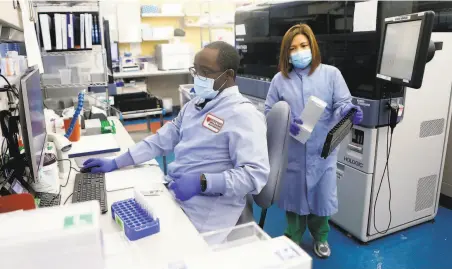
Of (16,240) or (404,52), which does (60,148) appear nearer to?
(16,240)

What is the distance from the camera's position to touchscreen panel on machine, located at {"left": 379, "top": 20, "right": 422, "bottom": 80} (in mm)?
1615

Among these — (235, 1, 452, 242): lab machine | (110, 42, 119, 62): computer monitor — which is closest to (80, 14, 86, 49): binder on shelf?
(235, 1, 452, 242): lab machine

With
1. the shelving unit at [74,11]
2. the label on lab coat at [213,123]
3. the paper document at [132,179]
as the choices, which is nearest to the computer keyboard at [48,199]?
the paper document at [132,179]

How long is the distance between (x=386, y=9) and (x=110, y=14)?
4611 mm

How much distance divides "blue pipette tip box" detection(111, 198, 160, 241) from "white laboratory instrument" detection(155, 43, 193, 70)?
14.8 feet

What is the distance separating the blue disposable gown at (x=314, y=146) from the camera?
1933 millimetres

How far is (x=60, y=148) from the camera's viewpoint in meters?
1.71

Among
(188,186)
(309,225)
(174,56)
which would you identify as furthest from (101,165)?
(174,56)

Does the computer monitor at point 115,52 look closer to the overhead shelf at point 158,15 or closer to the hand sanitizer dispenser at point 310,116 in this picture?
the overhead shelf at point 158,15

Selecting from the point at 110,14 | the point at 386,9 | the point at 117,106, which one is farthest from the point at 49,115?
the point at 110,14

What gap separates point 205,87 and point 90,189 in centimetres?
62

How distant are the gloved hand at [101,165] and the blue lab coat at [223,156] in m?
0.31

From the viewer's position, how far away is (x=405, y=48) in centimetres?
167

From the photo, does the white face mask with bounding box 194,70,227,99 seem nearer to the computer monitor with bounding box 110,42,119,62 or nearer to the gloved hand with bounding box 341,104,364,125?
the gloved hand with bounding box 341,104,364,125
